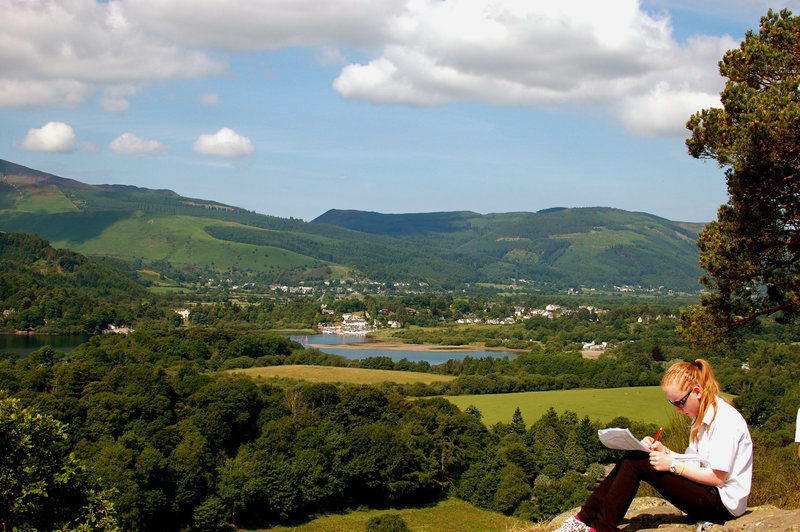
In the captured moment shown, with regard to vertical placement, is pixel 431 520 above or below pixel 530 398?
below

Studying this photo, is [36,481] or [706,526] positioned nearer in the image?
[706,526]

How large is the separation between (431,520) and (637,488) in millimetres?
23759

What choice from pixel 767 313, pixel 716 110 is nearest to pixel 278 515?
pixel 767 313

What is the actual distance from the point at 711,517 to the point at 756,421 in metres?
35.5

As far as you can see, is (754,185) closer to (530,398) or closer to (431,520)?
(431,520)

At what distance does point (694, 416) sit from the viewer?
6.24 m

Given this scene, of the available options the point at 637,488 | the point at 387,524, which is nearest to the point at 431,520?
the point at 387,524

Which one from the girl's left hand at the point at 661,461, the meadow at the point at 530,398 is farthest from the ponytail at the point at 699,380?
the meadow at the point at 530,398

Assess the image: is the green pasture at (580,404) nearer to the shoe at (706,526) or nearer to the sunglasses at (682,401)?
the shoe at (706,526)

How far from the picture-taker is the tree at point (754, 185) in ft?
41.4

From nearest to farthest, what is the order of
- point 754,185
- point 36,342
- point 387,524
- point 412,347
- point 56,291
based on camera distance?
1. point 754,185
2. point 387,524
3. point 36,342
4. point 412,347
5. point 56,291

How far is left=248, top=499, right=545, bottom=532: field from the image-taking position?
1059 inches

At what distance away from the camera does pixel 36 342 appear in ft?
295

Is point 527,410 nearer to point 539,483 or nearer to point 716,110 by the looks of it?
point 539,483
